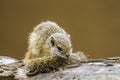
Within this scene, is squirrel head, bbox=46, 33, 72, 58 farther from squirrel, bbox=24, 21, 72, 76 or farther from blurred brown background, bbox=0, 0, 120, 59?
blurred brown background, bbox=0, 0, 120, 59

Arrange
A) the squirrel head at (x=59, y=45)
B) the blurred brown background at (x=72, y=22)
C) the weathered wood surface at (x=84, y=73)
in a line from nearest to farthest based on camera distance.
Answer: the weathered wood surface at (x=84, y=73), the squirrel head at (x=59, y=45), the blurred brown background at (x=72, y=22)

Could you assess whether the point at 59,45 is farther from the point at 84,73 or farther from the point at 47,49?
the point at 84,73

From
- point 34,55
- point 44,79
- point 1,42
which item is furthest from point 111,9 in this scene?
point 44,79

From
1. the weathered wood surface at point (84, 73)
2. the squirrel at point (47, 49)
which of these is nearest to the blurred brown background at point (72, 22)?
the squirrel at point (47, 49)

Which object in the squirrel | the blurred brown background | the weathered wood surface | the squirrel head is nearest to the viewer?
the weathered wood surface

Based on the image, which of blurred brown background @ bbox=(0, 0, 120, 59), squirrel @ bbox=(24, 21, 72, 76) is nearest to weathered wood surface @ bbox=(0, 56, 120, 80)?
squirrel @ bbox=(24, 21, 72, 76)

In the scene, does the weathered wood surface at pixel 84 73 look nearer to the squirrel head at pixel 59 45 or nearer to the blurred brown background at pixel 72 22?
the squirrel head at pixel 59 45
